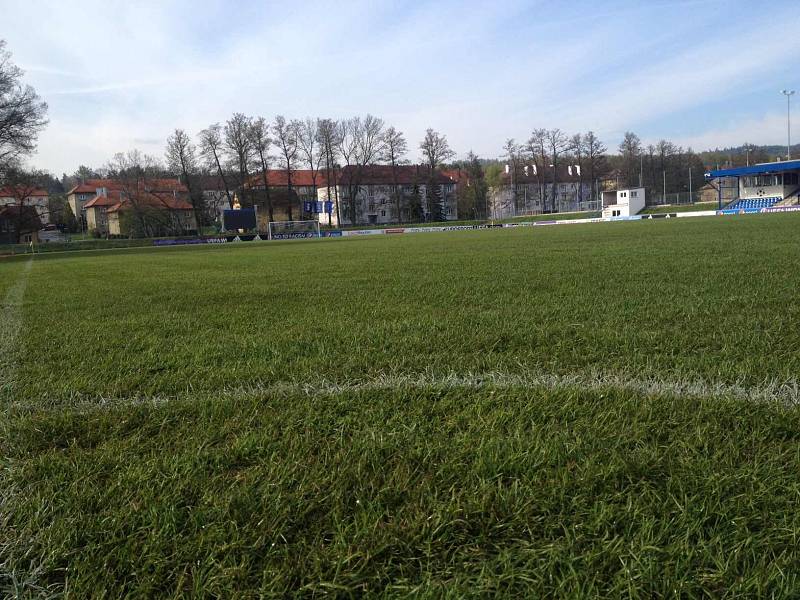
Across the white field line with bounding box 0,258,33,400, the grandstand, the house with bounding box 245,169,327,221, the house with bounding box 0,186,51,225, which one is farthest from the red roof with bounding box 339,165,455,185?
the white field line with bounding box 0,258,33,400

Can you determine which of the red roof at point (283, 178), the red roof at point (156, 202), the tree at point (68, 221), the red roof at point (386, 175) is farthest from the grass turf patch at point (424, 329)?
the tree at point (68, 221)

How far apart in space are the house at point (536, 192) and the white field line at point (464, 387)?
84.2 meters

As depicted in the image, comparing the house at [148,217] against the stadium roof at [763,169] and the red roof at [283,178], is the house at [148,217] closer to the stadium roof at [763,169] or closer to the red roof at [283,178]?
the red roof at [283,178]

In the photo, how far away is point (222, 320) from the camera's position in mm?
5543

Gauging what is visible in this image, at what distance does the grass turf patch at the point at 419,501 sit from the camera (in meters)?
1.44

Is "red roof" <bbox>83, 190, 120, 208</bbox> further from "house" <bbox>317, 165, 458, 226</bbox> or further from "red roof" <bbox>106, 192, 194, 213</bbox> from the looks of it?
"house" <bbox>317, 165, 458, 226</bbox>

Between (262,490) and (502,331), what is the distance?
9.29 ft

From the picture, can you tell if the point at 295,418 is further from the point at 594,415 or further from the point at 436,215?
the point at 436,215

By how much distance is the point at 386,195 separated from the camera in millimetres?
86500

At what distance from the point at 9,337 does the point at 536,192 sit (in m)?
97.6

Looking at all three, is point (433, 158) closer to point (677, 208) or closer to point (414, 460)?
point (677, 208)

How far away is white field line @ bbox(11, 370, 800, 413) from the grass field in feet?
0.06

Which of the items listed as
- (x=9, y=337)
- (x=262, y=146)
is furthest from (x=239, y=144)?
(x=9, y=337)

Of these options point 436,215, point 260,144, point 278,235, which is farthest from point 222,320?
point 436,215
